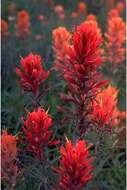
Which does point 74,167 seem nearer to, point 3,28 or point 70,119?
point 70,119

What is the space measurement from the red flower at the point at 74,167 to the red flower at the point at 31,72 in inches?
22.5

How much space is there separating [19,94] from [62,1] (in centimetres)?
564

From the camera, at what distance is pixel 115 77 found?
4.94m

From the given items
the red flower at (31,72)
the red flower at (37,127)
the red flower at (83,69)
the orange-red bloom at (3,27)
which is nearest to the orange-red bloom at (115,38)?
the orange-red bloom at (3,27)

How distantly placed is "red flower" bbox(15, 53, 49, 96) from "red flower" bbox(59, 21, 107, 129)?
0.15 meters

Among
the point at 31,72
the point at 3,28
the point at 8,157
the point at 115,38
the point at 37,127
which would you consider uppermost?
the point at 3,28

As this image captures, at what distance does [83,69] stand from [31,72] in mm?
283

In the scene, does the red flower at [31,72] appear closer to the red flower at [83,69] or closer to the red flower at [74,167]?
the red flower at [83,69]

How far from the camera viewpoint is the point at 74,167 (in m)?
1.96

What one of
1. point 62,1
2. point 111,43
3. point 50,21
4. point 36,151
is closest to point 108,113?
point 36,151

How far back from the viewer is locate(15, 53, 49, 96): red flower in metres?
2.42

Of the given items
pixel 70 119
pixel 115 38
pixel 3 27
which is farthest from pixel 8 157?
pixel 3 27

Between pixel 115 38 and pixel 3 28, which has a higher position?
pixel 3 28

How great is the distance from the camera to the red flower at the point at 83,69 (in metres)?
2.31
